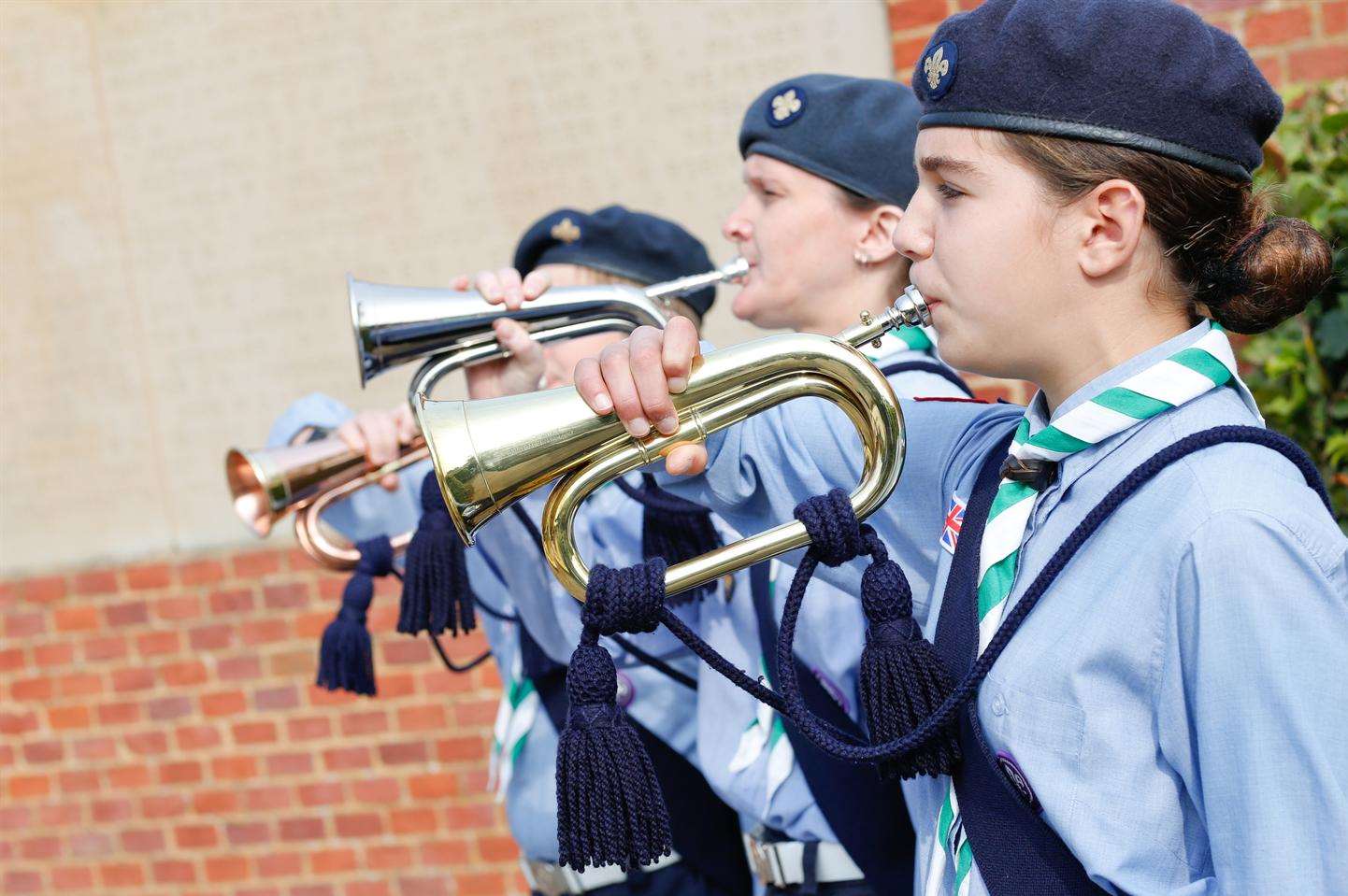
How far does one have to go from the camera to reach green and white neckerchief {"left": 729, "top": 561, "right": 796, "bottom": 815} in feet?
6.64

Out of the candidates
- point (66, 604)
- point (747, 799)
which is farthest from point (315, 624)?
point (747, 799)

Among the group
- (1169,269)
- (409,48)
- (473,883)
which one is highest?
(409,48)

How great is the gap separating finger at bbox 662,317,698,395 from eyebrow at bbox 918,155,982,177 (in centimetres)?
30

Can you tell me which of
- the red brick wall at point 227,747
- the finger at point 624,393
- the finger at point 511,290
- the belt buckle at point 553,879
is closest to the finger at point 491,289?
the finger at point 511,290

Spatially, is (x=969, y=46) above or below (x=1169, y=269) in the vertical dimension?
above

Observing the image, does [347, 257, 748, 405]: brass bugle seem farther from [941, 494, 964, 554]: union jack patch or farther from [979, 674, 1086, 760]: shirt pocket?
[979, 674, 1086, 760]: shirt pocket

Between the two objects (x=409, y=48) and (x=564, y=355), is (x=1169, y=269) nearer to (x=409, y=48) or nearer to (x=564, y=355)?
(x=564, y=355)

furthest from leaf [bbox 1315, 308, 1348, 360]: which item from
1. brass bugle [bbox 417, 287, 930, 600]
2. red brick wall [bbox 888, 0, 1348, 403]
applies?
brass bugle [bbox 417, 287, 930, 600]

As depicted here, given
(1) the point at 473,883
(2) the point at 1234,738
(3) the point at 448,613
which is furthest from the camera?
(1) the point at 473,883

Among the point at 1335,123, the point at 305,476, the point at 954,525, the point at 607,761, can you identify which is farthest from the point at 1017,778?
the point at 1335,123

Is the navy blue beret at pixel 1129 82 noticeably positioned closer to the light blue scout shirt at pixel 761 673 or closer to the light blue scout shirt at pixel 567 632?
the light blue scout shirt at pixel 761 673

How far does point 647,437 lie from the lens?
1377 millimetres

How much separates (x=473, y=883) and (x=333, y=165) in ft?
7.19

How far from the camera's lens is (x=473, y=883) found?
3.85 m
